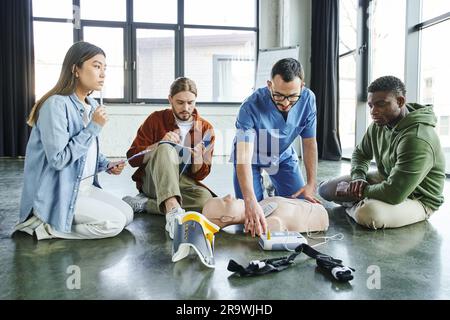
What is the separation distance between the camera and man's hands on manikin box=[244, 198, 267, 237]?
1632mm

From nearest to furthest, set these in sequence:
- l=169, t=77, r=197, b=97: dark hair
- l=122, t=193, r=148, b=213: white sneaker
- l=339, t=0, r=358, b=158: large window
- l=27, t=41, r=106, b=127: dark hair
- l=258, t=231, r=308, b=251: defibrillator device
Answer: l=258, t=231, r=308, b=251: defibrillator device → l=27, t=41, r=106, b=127: dark hair → l=169, t=77, r=197, b=97: dark hair → l=122, t=193, r=148, b=213: white sneaker → l=339, t=0, r=358, b=158: large window

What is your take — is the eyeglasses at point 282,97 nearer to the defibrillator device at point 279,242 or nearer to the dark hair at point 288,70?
the dark hair at point 288,70

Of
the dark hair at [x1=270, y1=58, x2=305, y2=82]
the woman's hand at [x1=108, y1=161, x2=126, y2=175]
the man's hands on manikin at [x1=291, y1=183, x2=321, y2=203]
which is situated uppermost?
the dark hair at [x1=270, y1=58, x2=305, y2=82]

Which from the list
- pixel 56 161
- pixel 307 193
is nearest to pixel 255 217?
pixel 307 193

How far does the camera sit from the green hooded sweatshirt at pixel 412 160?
181cm

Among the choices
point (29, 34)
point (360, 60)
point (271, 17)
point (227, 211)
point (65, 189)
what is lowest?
point (227, 211)

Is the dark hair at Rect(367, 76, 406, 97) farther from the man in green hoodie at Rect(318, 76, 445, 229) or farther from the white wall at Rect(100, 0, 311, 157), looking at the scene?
the white wall at Rect(100, 0, 311, 157)

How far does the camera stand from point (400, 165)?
1.83 meters

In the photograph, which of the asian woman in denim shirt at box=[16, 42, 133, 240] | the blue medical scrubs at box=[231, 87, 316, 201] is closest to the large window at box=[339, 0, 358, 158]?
the blue medical scrubs at box=[231, 87, 316, 201]

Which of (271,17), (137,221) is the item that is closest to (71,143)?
(137,221)

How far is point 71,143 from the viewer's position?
64.1 inches

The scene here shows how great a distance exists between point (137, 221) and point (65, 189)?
1.72ft

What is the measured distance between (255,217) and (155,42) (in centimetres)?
475
